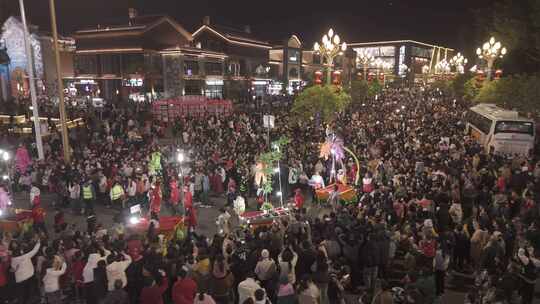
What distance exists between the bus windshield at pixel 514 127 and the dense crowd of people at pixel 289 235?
8.10 ft

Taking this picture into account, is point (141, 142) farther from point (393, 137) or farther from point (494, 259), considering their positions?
point (494, 259)

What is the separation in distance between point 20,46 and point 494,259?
46.6 meters

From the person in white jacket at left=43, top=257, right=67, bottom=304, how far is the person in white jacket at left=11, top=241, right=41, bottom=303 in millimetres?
643

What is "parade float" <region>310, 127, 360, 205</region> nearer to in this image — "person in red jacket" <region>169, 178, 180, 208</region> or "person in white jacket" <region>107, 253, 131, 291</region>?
"person in red jacket" <region>169, 178, 180, 208</region>

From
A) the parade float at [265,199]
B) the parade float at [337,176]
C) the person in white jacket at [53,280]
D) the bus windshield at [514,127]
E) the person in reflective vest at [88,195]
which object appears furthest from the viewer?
the bus windshield at [514,127]

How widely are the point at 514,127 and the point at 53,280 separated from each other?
19660mm

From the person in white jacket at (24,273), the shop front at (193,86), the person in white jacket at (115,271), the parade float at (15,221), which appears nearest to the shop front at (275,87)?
the shop front at (193,86)

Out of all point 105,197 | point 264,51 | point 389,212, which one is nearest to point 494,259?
point 389,212

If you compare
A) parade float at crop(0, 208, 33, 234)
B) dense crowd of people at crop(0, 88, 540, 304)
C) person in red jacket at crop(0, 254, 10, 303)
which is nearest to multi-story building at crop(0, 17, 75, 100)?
dense crowd of people at crop(0, 88, 540, 304)

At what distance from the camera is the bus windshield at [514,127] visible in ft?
62.7

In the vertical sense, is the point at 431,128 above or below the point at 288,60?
below

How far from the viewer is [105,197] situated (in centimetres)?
1466

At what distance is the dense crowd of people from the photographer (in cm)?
720

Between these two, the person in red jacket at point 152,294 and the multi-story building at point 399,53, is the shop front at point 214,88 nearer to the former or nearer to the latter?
the person in red jacket at point 152,294
